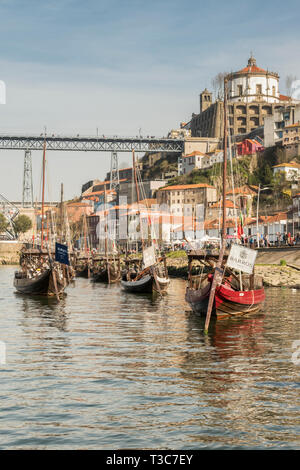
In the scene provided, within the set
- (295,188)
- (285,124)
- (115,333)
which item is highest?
(285,124)

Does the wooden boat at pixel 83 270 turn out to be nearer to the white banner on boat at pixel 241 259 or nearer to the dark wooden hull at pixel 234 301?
the dark wooden hull at pixel 234 301

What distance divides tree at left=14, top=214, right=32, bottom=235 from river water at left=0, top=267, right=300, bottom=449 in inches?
6041

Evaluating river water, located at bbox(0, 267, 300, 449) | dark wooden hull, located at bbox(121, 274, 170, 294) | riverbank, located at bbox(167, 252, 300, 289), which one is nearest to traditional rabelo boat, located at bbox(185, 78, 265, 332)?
river water, located at bbox(0, 267, 300, 449)

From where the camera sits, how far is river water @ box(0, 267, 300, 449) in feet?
38.9

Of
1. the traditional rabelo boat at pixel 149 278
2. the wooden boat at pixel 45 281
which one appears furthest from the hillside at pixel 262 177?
the wooden boat at pixel 45 281

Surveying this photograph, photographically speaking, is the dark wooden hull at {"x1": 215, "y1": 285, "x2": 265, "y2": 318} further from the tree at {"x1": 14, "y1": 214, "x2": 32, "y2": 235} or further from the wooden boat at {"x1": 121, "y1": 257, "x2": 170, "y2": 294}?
the tree at {"x1": 14, "y1": 214, "x2": 32, "y2": 235}

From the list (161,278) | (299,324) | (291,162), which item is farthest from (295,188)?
(299,324)

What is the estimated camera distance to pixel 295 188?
4641 inches

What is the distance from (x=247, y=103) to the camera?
158 m

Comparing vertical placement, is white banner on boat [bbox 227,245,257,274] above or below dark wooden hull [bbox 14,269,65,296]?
above

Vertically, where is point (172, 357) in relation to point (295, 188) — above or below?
below
